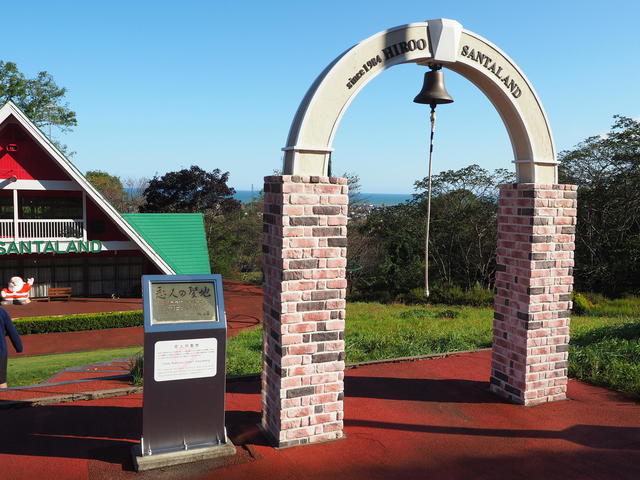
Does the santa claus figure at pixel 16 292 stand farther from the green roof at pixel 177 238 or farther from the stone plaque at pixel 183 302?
the stone plaque at pixel 183 302

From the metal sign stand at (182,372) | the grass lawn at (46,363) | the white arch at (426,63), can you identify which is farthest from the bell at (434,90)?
the grass lawn at (46,363)

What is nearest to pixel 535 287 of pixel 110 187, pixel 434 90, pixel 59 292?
pixel 434 90

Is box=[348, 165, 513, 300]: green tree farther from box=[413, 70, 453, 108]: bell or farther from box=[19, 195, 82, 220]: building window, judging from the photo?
box=[413, 70, 453, 108]: bell

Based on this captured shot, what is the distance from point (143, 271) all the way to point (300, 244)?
1944 centimetres

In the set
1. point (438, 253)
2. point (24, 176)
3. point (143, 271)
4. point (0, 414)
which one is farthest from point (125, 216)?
point (0, 414)

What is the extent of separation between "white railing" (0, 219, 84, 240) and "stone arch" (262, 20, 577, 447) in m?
17.6

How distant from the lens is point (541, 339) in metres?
6.35

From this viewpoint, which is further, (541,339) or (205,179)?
(205,179)

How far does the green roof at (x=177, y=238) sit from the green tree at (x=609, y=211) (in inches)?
643

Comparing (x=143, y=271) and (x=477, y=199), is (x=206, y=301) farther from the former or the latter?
(x=477, y=199)

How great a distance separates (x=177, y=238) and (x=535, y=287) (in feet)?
59.9

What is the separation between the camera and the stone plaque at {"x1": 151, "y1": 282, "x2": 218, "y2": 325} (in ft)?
16.1

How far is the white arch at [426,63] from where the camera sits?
5.04 m

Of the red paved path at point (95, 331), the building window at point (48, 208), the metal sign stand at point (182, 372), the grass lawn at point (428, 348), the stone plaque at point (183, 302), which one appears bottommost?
the red paved path at point (95, 331)
